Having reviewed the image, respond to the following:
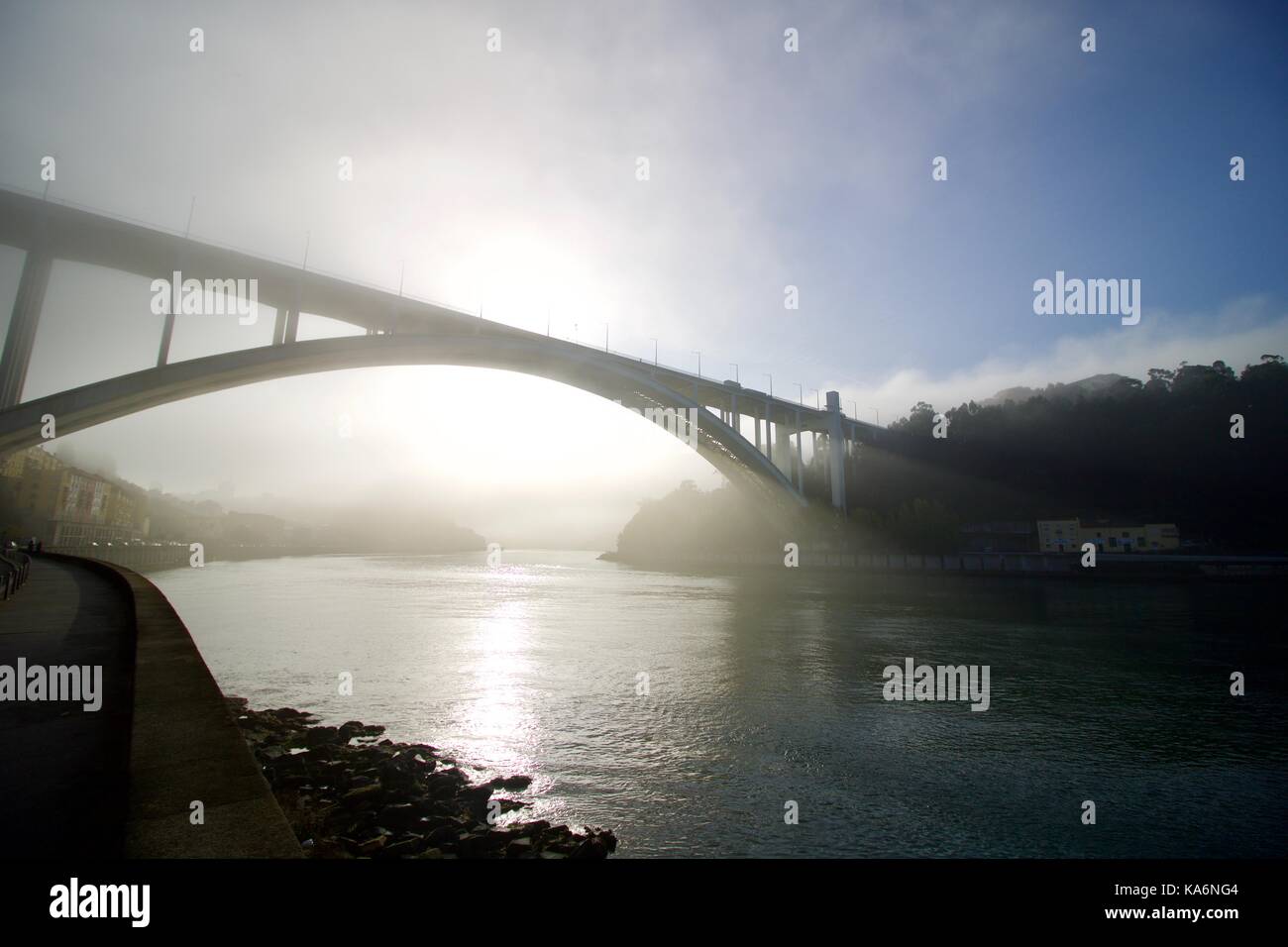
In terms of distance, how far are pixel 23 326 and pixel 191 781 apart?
81.4 ft

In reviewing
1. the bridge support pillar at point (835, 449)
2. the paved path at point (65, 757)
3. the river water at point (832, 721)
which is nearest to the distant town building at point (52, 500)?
the river water at point (832, 721)

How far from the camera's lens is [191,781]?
3314mm

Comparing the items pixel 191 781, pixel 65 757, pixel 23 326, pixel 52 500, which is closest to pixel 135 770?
pixel 191 781

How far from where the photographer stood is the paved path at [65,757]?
281 centimetres

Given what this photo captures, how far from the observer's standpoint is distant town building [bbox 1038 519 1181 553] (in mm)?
51969

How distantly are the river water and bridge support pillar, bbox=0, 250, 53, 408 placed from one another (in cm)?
904

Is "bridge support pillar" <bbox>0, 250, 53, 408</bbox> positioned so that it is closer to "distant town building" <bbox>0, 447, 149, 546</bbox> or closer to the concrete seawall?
the concrete seawall

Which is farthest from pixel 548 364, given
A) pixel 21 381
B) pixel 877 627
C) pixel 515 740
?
pixel 515 740

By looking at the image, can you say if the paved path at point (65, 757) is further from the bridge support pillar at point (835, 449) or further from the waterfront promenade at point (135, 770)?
the bridge support pillar at point (835, 449)

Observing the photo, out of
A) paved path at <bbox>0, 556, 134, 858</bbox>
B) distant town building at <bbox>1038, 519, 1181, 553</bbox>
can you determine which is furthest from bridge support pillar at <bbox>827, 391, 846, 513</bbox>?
paved path at <bbox>0, 556, 134, 858</bbox>

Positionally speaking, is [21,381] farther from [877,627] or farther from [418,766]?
[877,627]

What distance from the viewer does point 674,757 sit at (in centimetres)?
681

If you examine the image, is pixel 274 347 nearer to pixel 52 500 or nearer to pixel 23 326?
pixel 23 326
